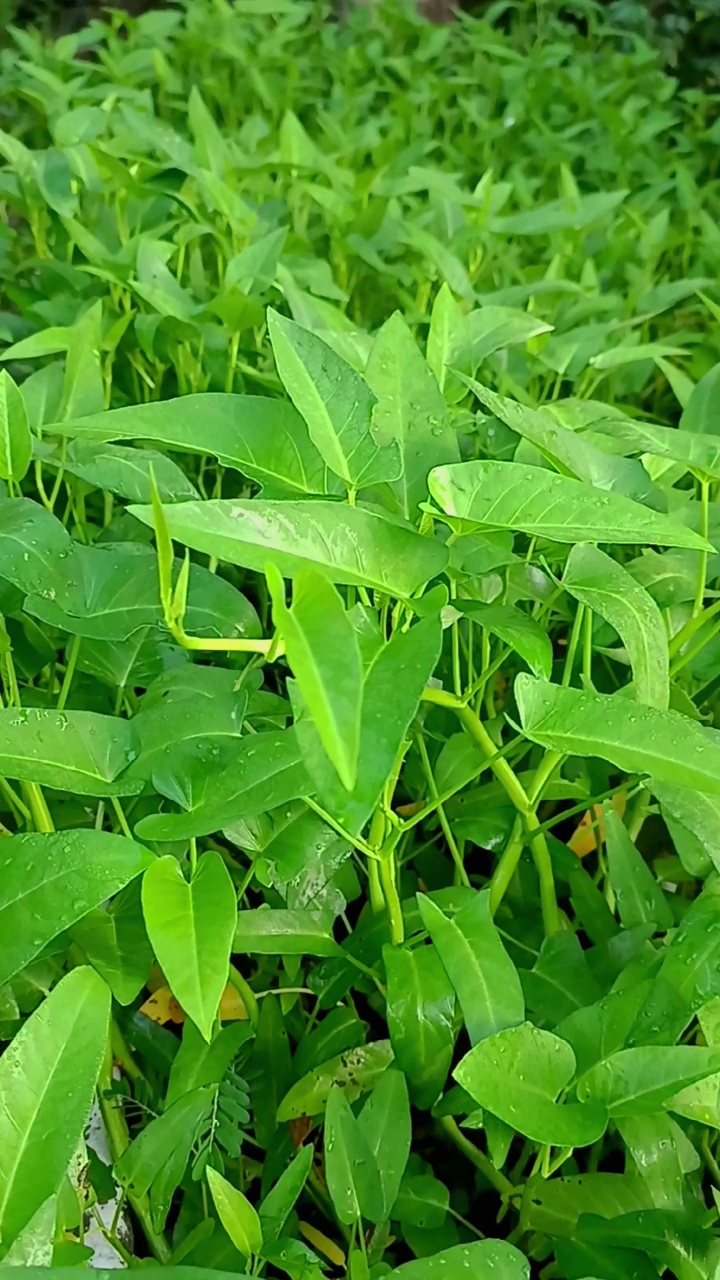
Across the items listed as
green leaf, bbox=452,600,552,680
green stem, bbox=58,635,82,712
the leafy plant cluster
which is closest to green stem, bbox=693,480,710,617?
the leafy plant cluster

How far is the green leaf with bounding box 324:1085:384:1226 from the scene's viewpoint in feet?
1.48

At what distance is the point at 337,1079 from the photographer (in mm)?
526

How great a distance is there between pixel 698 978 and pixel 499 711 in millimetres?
276

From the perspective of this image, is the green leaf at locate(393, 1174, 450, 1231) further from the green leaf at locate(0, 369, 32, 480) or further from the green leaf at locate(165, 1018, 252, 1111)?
the green leaf at locate(0, 369, 32, 480)

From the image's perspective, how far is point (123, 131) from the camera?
1.30m

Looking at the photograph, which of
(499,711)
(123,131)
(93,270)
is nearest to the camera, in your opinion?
(499,711)

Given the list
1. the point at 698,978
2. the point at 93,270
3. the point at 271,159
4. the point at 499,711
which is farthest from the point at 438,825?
the point at 271,159

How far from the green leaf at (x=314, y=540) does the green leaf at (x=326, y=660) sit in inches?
0.7

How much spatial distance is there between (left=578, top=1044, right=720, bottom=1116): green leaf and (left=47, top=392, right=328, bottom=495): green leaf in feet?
0.90

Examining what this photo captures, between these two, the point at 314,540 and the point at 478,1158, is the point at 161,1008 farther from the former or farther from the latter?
the point at 314,540

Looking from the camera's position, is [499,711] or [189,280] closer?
[499,711]

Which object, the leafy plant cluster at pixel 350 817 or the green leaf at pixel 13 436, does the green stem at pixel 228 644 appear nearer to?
the leafy plant cluster at pixel 350 817

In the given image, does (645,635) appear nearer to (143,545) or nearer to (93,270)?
(143,545)

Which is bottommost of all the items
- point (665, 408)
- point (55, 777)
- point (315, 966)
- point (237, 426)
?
point (315, 966)
